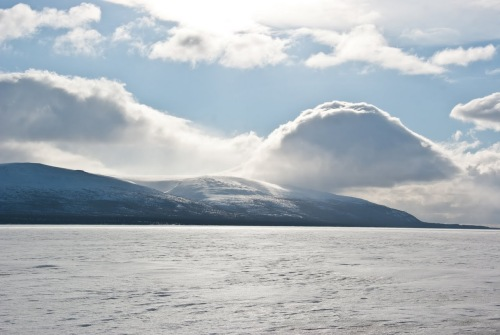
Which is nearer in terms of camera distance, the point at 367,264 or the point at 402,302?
the point at 402,302

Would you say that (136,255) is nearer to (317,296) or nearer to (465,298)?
(317,296)

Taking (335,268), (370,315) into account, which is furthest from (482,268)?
(370,315)

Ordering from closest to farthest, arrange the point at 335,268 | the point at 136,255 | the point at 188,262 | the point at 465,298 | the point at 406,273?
the point at 465,298, the point at 406,273, the point at 335,268, the point at 188,262, the point at 136,255

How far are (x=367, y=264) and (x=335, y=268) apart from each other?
14.7 feet

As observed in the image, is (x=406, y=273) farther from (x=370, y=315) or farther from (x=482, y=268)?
(x=370, y=315)

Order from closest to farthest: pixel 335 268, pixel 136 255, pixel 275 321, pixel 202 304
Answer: pixel 275 321 < pixel 202 304 < pixel 335 268 < pixel 136 255

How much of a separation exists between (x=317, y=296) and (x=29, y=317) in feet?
37.9

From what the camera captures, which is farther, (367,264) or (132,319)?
(367,264)

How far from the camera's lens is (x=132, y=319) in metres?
18.5

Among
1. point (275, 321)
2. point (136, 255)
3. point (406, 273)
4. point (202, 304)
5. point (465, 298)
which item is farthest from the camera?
point (136, 255)

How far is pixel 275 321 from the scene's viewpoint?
18.4 metres

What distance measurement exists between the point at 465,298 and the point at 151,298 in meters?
13.1

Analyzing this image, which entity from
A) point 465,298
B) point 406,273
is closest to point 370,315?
point 465,298

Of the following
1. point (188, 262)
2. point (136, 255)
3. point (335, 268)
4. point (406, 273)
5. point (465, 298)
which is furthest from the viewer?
point (136, 255)
